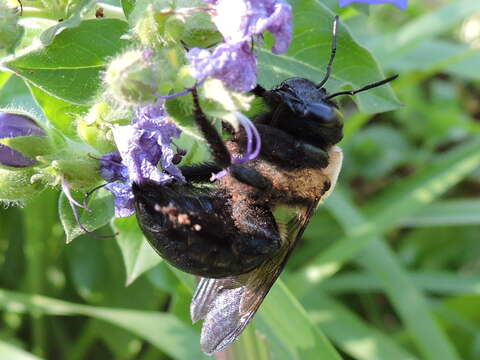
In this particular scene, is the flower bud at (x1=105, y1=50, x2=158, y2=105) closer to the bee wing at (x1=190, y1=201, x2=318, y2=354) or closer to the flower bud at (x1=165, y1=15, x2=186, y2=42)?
the flower bud at (x1=165, y1=15, x2=186, y2=42)

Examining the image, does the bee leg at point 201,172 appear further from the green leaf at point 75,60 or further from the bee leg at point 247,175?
the green leaf at point 75,60

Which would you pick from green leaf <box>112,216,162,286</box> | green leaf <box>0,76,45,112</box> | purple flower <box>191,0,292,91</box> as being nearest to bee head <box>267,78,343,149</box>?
purple flower <box>191,0,292,91</box>

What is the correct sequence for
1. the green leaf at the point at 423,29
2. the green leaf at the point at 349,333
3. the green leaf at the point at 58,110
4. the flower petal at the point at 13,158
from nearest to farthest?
the flower petal at the point at 13,158
the green leaf at the point at 58,110
the green leaf at the point at 349,333
the green leaf at the point at 423,29

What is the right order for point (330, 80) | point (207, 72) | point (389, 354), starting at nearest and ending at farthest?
1. point (207, 72)
2. point (330, 80)
3. point (389, 354)

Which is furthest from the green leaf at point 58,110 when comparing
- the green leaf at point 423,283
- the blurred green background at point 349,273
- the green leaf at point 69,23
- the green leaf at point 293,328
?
the green leaf at point 423,283

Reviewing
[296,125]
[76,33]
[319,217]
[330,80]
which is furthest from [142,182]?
[319,217]

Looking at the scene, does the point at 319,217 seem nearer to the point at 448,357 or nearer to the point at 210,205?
the point at 448,357
